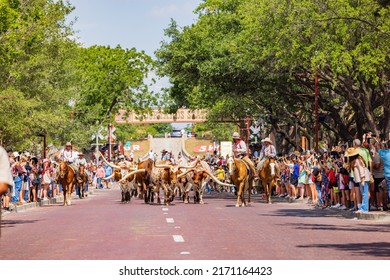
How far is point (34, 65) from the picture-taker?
54.8 metres

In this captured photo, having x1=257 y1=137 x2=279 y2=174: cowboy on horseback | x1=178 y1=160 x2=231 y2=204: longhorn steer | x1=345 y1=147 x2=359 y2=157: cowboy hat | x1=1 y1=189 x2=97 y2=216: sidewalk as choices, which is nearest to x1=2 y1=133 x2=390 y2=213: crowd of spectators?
x1=345 y1=147 x2=359 y2=157: cowboy hat

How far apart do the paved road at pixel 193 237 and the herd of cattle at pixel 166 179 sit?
754cm

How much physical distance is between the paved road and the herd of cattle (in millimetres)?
7541

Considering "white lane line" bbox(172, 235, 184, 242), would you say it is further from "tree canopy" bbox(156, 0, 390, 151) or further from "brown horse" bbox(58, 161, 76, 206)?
"brown horse" bbox(58, 161, 76, 206)

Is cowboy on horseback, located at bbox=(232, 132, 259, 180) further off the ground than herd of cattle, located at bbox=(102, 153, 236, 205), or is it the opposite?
cowboy on horseback, located at bbox=(232, 132, 259, 180)

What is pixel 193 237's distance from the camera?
20594 mm

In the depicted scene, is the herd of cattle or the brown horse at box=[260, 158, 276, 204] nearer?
the herd of cattle

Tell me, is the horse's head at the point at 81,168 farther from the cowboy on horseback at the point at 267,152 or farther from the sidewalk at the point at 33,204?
the cowboy on horseback at the point at 267,152

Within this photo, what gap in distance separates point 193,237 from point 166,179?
18.5 metres

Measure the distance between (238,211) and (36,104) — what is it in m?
22.4

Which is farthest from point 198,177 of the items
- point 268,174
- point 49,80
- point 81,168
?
point 49,80

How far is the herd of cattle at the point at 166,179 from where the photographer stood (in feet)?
129

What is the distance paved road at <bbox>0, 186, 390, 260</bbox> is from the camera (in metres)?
16.9

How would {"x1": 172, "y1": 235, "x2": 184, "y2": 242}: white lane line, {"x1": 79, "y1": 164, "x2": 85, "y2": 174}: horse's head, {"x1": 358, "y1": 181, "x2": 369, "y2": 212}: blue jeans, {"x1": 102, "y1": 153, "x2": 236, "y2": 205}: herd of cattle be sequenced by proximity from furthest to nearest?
{"x1": 79, "y1": 164, "x2": 85, "y2": 174}: horse's head, {"x1": 102, "y1": 153, "x2": 236, "y2": 205}: herd of cattle, {"x1": 358, "y1": 181, "x2": 369, "y2": 212}: blue jeans, {"x1": 172, "y1": 235, "x2": 184, "y2": 242}: white lane line
